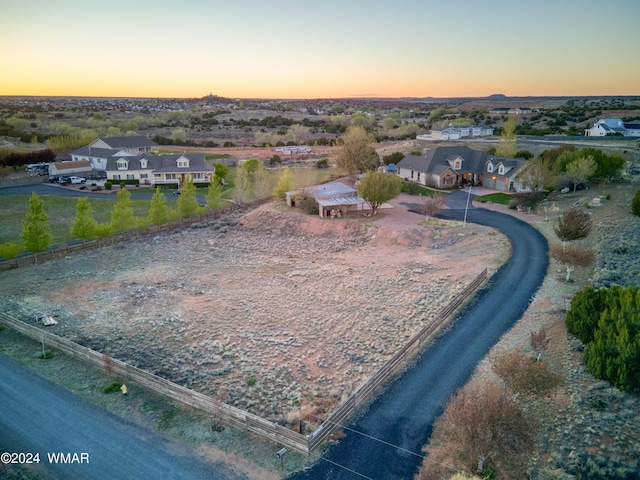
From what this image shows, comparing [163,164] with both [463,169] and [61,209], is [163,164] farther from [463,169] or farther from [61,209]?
[463,169]

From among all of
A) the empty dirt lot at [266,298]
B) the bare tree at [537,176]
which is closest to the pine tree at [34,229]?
the empty dirt lot at [266,298]

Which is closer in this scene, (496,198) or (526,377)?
(526,377)

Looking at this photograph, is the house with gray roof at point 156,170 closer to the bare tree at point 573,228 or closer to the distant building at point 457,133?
the distant building at point 457,133

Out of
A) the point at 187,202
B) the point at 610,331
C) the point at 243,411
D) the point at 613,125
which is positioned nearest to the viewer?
the point at 243,411

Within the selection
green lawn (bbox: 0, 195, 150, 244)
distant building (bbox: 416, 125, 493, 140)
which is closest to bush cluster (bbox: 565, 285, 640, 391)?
green lawn (bbox: 0, 195, 150, 244)

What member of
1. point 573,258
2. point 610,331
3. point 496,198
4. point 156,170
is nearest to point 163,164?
point 156,170

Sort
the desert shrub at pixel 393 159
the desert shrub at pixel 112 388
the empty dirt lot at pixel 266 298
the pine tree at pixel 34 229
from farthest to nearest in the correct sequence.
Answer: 1. the desert shrub at pixel 393 159
2. the pine tree at pixel 34 229
3. the empty dirt lot at pixel 266 298
4. the desert shrub at pixel 112 388

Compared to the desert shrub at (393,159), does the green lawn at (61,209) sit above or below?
below
